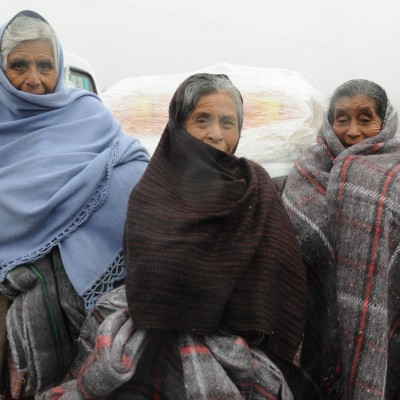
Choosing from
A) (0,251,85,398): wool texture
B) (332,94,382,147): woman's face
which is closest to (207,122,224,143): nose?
(332,94,382,147): woman's face

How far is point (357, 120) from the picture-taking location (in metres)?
1.98

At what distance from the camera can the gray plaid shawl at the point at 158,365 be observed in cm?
141

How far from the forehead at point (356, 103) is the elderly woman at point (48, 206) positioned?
0.82 meters

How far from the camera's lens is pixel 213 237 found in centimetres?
156

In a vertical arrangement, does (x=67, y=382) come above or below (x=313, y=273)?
below

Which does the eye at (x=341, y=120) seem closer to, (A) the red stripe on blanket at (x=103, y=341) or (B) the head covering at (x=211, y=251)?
(B) the head covering at (x=211, y=251)

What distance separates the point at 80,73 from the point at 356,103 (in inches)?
91.6

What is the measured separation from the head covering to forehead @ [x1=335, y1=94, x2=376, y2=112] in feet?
1.66

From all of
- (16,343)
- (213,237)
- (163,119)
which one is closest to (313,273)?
(213,237)

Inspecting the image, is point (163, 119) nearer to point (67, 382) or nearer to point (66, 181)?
point (66, 181)

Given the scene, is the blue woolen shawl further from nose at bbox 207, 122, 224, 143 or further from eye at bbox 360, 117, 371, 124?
eye at bbox 360, 117, 371, 124

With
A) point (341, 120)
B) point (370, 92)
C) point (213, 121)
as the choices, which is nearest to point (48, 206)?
point (213, 121)

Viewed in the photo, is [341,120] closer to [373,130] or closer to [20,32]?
[373,130]

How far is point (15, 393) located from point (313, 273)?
1.14 meters
